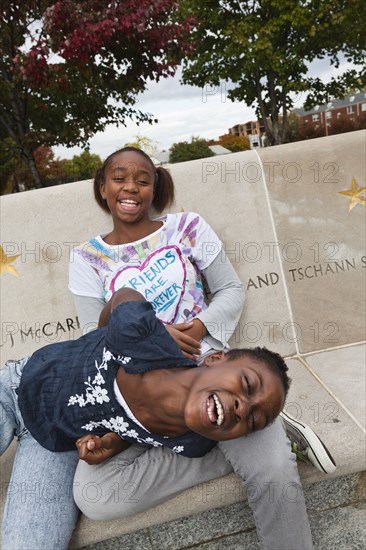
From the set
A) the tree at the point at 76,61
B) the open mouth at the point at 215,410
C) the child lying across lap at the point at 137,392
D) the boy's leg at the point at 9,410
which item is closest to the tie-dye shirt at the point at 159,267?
the child lying across lap at the point at 137,392

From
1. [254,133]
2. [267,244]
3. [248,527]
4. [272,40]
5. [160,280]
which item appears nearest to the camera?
[248,527]

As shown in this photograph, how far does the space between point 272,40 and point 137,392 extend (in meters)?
12.3

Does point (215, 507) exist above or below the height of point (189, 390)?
below

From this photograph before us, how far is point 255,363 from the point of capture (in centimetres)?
166

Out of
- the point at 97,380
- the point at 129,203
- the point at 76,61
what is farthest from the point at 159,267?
the point at 76,61

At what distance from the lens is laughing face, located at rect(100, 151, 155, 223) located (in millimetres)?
2424

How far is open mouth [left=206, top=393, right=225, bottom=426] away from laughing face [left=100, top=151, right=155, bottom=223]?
1.18 m

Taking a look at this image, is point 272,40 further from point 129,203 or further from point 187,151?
point 187,151

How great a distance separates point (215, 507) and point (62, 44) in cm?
393

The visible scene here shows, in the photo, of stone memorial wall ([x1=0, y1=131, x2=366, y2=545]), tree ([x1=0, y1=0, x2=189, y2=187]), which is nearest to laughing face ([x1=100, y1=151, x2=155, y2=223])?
stone memorial wall ([x1=0, y1=131, x2=366, y2=545])

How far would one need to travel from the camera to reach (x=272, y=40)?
39.8 ft

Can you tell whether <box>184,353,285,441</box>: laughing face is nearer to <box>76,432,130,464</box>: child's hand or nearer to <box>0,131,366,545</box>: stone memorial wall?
<box>76,432,130,464</box>: child's hand

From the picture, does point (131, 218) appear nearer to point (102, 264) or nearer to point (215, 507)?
point (102, 264)

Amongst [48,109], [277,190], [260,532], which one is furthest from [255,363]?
[48,109]
